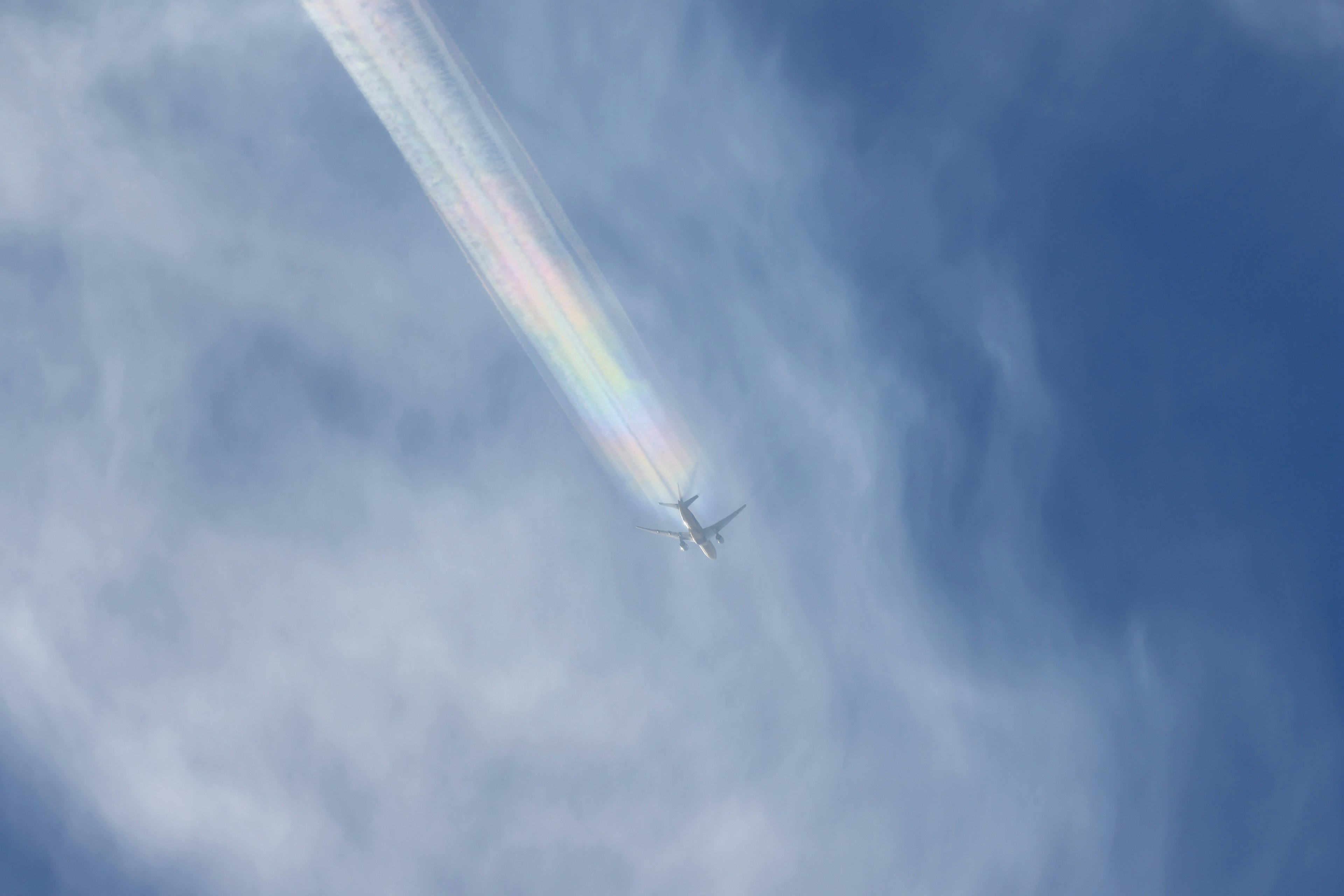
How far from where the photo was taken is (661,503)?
5341 centimetres

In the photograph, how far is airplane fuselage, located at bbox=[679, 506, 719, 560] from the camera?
53.8 metres

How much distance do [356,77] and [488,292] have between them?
10347 millimetres

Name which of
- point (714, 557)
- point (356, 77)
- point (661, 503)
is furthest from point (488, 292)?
point (714, 557)

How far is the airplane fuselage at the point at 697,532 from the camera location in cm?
5375

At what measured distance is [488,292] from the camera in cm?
3088

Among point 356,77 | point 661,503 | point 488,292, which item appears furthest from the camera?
point 661,503

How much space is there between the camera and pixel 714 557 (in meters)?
56.0

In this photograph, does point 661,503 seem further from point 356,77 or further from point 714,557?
A: point 356,77

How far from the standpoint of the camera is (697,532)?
54344mm

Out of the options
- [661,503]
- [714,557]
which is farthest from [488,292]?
[714,557]

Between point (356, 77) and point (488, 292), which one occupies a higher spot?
point (356, 77)

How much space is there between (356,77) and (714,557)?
144 feet

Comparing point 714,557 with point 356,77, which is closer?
point 356,77

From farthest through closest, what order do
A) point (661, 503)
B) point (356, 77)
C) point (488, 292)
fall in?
point (661, 503) < point (488, 292) < point (356, 77)
